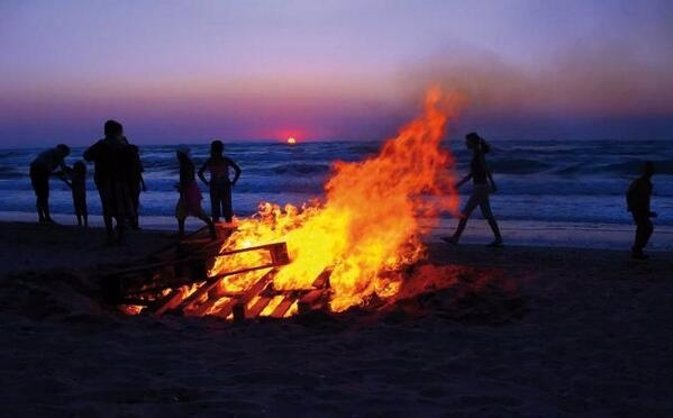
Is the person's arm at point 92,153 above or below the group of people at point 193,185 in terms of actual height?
above

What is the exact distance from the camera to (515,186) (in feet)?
95.6

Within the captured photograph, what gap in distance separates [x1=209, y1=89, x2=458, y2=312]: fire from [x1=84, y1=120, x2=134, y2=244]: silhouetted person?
287cm

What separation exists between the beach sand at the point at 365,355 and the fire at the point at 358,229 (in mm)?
1049

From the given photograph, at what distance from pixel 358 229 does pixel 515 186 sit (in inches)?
836

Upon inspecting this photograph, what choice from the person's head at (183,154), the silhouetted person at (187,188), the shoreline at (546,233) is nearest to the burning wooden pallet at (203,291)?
the silhouetted person at (187,188)

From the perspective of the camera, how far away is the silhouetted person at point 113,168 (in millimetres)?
11016

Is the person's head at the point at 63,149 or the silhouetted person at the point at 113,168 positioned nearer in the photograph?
the silhouetted person at the point at 113,168

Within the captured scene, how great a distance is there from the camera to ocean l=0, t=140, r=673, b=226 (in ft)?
67.9

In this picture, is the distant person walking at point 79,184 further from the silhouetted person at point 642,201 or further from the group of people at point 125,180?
the silhouetted person at point 642,201

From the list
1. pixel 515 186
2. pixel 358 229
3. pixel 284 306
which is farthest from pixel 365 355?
pixel 515 186

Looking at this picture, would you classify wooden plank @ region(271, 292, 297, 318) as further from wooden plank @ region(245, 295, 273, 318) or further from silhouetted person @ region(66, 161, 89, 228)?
silhouetted person @ region(66, 161, 89, 228)

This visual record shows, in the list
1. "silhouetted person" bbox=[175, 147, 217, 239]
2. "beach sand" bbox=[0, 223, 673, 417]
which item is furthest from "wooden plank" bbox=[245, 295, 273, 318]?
"silhouetted person" bbox=[175, 147, 217, 239]

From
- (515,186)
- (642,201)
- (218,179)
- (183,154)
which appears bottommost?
(515,186)

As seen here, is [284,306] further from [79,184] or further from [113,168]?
[79,184]
